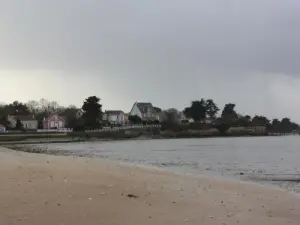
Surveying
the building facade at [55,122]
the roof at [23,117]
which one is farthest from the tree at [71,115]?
the roof at [23,117]

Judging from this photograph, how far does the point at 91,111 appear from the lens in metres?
161

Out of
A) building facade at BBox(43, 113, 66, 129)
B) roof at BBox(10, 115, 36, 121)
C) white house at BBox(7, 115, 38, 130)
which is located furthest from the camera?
building facade at BBox(43, 113, 66, 129)

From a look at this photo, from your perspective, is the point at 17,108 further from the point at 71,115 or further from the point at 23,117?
the point at 71,115

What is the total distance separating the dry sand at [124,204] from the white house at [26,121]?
499 ft

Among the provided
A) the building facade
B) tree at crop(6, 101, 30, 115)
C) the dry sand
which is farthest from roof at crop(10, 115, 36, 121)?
the dry sand

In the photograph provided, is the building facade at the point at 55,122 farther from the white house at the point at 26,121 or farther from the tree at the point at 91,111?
the tree at the point at 91,111

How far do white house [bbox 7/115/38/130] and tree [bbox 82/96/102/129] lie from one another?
2105 cm

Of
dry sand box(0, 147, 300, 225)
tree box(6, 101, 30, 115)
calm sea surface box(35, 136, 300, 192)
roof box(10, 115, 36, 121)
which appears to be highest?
tree box(6, 101, 30, 115)

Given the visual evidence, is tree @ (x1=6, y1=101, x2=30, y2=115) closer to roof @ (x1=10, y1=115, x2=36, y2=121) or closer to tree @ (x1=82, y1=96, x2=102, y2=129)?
roof @ (x1=10, y1=115, x2=36, y2=121)

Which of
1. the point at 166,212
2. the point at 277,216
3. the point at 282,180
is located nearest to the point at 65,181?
the point at 166,212

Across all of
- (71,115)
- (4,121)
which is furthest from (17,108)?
(4,121)

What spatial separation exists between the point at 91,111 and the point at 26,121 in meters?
26.6

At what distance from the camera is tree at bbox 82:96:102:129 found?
159 meters

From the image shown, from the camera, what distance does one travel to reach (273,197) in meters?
18.3
